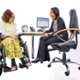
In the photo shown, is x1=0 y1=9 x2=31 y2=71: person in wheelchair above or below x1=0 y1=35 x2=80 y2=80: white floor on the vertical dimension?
above

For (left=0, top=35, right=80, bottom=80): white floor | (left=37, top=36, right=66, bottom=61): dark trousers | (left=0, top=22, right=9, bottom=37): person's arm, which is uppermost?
(left=0, top=22, right=9, bottom=37): person's arm

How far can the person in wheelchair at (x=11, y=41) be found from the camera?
3560 mm

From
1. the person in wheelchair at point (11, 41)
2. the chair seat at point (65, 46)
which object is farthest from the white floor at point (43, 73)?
the chair seat at point (65, 46)

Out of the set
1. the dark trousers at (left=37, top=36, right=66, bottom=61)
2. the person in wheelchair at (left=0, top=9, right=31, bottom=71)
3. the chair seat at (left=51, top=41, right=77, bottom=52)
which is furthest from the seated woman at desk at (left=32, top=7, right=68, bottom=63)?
the person in wheelchair at (left=0, top=9, right=31, bottom=71)

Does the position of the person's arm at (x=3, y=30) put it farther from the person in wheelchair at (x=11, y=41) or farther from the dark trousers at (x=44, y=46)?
the dark trousers at (x=44, y=46)

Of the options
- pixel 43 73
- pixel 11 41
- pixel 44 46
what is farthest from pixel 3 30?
pixel 43 73

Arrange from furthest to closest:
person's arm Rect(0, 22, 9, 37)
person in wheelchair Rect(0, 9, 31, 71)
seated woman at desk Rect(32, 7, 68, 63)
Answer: seated woman at desk Rect(32, 7, 68, 63) → person's arm Rect(0, 22, 9, 37) → person in wheelchair Rect(0, 9, 31, 71)

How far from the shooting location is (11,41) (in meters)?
3.61

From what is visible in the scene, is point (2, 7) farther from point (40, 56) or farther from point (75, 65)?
point (75, 65)

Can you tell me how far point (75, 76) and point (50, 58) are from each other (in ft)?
2.23

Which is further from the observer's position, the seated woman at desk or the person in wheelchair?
the seated woman at desk

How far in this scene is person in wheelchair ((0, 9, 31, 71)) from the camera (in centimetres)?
356

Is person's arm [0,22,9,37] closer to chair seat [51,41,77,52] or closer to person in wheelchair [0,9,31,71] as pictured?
person in wheelchair [0,9,31,71]

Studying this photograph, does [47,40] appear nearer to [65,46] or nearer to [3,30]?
[65,46]
